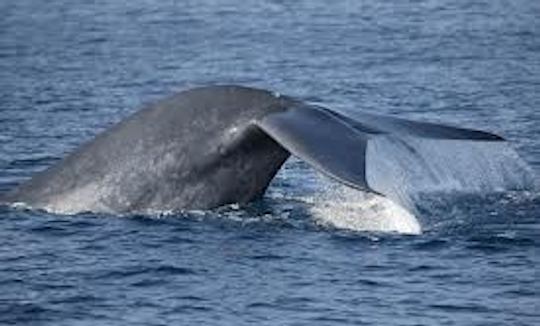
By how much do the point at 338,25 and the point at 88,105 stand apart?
12629 mm

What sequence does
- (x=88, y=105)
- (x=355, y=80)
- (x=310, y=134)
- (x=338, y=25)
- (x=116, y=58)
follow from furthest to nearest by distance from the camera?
(x=338, y=25) → (x=116, y=58) → (x=355, y=80) → (x=88, y=105) → (x=310, y=134)

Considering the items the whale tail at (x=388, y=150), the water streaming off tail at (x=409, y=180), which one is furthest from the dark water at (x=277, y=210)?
the whale tail at (x=388, y=150)

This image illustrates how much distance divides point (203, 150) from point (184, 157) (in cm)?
16

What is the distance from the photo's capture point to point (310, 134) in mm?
11656

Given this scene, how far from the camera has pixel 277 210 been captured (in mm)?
13781

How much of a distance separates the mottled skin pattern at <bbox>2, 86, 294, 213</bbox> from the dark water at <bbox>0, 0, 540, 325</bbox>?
0.25 metres

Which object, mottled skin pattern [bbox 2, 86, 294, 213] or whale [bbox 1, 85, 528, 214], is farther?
mottled skin pattern [bbox 2, 86, 294, 213]

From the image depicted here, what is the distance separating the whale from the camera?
12.1 m

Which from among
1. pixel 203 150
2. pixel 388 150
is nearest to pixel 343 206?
pixel 388 150

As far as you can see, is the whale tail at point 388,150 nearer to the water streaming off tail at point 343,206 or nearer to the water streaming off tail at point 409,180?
the water streaming off tail at point 409,180

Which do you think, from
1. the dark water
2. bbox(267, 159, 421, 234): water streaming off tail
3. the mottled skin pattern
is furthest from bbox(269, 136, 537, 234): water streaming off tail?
the mottled skin pattern

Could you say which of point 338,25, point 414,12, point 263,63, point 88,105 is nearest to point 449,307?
point 88,105

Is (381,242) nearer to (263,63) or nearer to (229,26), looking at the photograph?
(263,63)

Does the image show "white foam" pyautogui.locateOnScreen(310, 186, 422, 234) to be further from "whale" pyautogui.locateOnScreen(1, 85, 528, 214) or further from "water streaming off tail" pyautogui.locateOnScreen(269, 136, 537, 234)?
"whale" pyautogui.locateOnScreen(1, 85, 528, 214)
